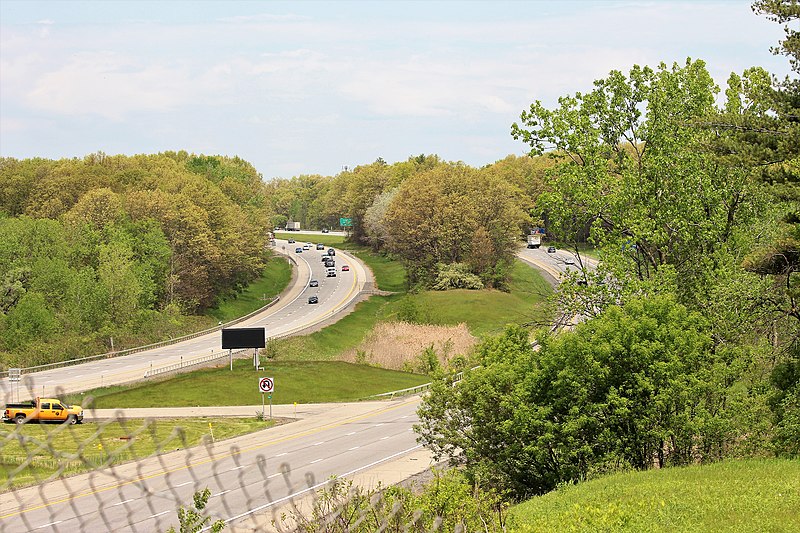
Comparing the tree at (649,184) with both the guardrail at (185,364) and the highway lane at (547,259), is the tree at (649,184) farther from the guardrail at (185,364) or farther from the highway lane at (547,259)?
the highway lane at (547,259)

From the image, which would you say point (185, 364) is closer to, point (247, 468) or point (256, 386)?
point (256, 386)

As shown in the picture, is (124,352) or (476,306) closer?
(124,352)

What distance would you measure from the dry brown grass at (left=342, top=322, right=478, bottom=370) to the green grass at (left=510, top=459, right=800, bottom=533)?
2121 inches

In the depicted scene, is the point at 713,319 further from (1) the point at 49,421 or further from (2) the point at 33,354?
(2) the point at 33,354

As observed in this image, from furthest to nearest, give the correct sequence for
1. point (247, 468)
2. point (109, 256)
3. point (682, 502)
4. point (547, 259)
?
point (547, 259), point (109, 256), point (682, 502), point (247, 468)

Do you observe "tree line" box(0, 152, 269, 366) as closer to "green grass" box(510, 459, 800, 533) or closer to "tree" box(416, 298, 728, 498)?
"tree" box(416, 298, 728, 498)

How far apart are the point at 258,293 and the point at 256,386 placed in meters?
72.0

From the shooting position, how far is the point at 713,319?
28641 mm

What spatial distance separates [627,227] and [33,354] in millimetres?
59984

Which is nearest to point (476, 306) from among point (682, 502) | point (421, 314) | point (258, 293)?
point (421, 314)

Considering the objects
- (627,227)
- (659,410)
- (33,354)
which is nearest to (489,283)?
(33,354)

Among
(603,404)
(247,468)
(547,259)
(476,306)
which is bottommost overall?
(476,306)

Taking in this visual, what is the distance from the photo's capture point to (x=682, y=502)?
16141 mm

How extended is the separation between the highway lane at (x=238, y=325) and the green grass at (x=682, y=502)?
15.2 metres
